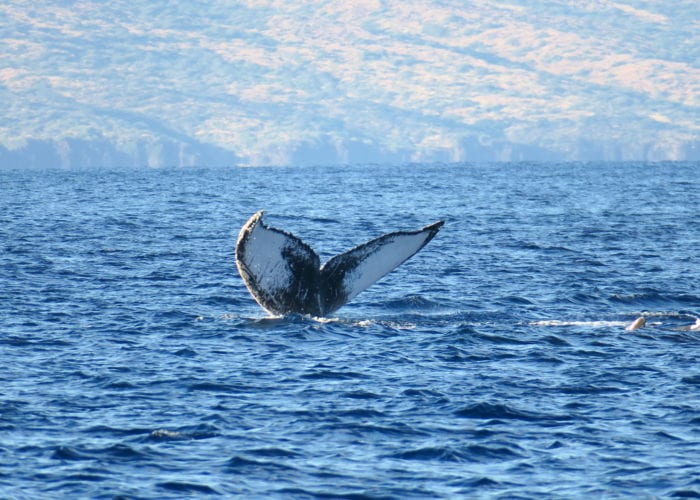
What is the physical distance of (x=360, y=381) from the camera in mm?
17266

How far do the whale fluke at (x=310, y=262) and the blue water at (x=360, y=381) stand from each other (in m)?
1.02

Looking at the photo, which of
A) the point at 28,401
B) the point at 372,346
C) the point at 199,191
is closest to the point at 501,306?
the point at 372,346

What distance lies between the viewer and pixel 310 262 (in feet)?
58.3

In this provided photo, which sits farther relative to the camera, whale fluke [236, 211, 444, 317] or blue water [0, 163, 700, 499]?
whale fluke [236, 211, 444, 317]

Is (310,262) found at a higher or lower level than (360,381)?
higher

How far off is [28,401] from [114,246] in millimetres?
20736

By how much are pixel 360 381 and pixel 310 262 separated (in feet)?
6.08

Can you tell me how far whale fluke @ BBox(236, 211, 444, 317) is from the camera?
17250 millimetres

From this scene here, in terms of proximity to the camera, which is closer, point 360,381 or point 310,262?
point 360,381

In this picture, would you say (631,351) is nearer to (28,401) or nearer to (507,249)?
(28,401)

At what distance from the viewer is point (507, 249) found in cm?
3572

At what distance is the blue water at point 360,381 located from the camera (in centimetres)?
1312

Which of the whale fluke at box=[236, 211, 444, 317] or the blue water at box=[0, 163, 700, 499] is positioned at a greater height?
the whale fluke at box=[236, 211, 444, 317]

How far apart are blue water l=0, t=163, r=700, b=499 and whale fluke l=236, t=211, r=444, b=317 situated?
1024 millimetres
